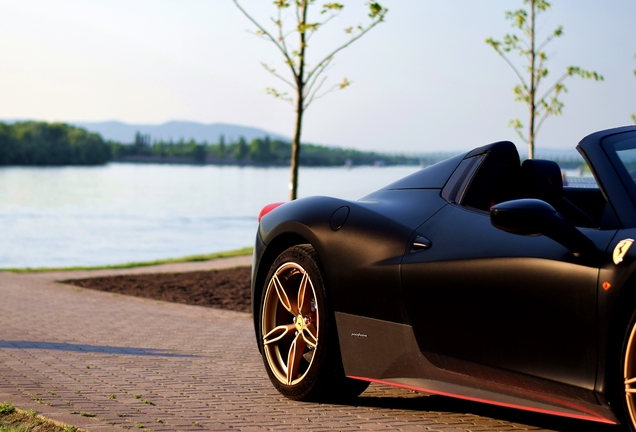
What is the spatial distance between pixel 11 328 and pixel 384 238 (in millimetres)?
5071

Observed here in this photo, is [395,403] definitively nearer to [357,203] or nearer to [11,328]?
[357,203]

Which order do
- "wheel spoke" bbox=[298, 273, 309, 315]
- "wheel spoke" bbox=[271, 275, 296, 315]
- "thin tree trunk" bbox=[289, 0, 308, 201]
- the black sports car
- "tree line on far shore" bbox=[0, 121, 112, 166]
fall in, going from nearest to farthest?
the black sports car, "wheel spoke" bbox=[298, 273, 309, 315], "wheel spoke" bbox=[271, 275, 296, 315], "thin tree trunk" bbox=[289, 0, 308, 201], "tree line on far shore" bbox=[0, 121, 112, 166]

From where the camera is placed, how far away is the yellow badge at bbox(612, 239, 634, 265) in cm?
335

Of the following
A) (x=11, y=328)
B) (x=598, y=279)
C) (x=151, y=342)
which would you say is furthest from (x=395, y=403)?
(x=11, y=328)

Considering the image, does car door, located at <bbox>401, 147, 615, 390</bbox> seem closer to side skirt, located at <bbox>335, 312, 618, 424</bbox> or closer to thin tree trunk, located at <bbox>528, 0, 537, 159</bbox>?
side skirt, located at <bbox>335, 312, 618, 424</bbox>

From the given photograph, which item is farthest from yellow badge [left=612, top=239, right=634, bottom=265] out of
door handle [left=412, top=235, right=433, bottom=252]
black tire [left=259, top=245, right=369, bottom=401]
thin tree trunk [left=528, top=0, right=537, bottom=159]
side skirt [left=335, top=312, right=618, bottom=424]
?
thin tree trunk [left=528, top=0, right=537, bottom=159]

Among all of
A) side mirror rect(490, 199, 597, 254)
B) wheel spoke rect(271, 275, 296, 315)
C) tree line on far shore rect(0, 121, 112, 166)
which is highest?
side mirror rect(490, 199, 597, 254)

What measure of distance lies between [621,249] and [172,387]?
3.06 m

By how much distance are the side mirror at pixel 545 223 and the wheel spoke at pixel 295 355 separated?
5.60ft

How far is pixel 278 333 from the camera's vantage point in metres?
5.09

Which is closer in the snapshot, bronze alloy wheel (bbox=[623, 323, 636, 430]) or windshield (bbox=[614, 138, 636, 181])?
bronze alloy wheel (bbox=[623, 323, 636, 430])

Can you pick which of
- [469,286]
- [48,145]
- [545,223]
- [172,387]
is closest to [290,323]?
[172,387]

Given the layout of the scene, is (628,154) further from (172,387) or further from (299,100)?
(299,100)

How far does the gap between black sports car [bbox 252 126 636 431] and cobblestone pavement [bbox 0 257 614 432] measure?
0.26m
